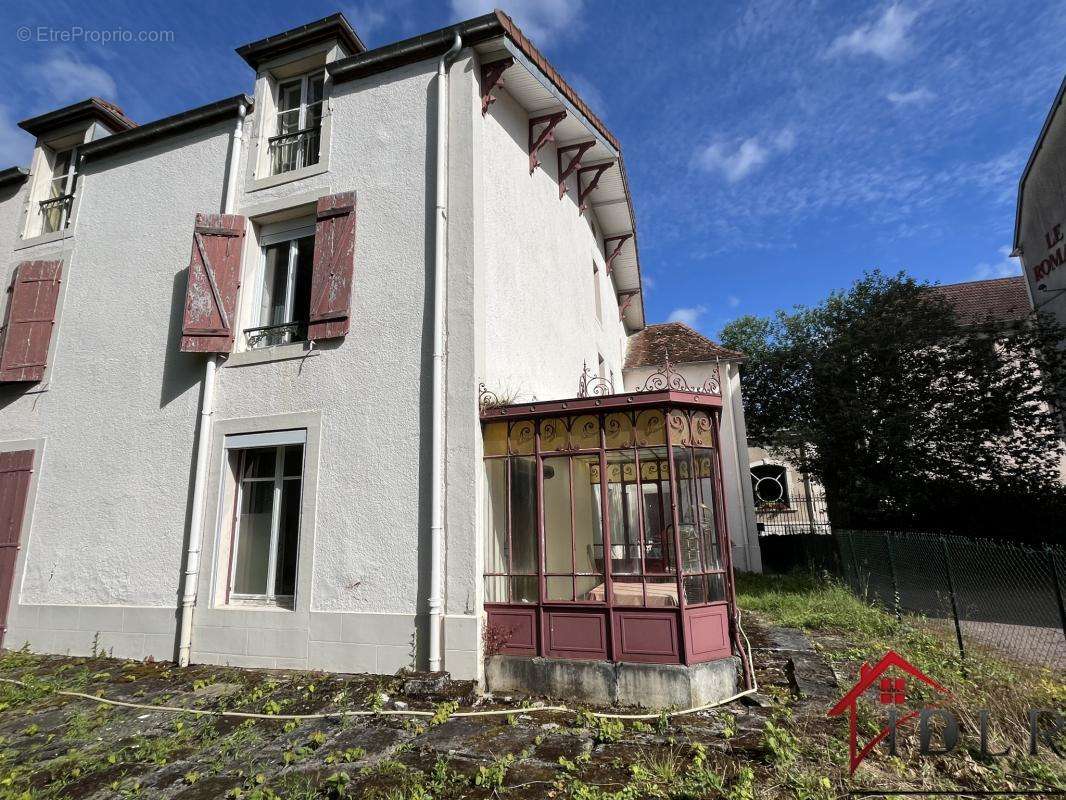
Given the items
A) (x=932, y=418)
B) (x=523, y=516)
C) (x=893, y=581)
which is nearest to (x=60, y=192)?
(x=523, y=516)

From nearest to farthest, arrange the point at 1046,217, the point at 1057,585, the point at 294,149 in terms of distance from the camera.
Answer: the point at 1057,585 → the point at 294,149 → the point at 1046,217

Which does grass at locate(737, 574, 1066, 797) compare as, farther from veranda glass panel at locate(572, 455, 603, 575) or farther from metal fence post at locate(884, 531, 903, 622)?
veranda glass panel at locate(572, 455, 603, 575)

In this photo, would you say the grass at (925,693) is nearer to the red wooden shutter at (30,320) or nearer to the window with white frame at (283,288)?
the window with white frame at (283,288)

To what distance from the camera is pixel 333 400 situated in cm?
656

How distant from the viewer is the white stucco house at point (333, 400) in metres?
5.84

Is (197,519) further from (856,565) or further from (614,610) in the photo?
(856,565)

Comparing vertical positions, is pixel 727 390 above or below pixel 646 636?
above

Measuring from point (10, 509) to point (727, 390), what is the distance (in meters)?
13.9

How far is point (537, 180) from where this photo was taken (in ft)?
28.9

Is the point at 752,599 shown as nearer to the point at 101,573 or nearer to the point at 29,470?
the point at 101,573

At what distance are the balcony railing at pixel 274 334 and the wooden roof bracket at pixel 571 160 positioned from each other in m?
4.97

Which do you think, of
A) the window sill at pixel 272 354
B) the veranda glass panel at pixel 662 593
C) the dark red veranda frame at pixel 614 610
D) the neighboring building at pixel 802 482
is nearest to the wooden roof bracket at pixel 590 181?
the dark red veranda frame at pixel 614 610

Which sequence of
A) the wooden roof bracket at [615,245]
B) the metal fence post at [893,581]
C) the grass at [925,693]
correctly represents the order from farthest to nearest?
the wooden roof bracket at [615,245] < the metal fence post at [893,581] < the grass at [925,693]

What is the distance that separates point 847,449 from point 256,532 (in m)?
12.8
